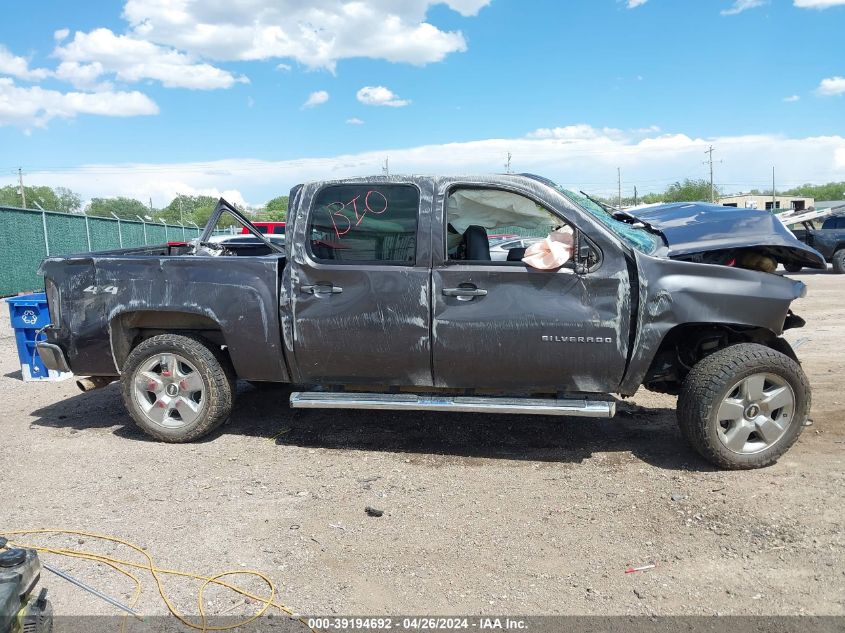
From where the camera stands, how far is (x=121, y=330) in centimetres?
511

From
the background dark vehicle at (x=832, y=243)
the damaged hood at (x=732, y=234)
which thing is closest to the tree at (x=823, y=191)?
the background dark vehicle at (x=832, y=243)

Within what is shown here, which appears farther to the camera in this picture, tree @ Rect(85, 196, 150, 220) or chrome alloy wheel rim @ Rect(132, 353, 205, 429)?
tree @ Rect(85, 196, 150, 220)

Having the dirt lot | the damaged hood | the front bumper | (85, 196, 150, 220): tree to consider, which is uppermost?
(85, 196, 150, 220): tree

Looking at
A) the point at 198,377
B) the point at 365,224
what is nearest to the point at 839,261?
the point at 365,224

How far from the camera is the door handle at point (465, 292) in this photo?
4410 mm

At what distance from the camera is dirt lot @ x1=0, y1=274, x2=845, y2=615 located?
313 centimetres

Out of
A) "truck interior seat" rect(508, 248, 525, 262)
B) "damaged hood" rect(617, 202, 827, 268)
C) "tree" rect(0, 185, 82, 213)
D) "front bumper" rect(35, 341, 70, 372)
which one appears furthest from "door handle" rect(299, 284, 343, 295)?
"tree" rect(0, 185, 82, 213)

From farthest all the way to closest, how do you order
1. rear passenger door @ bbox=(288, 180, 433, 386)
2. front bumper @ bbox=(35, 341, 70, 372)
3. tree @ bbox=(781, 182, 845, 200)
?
tree @ bbox=(781, 182, 845, 200)
front bumper @ bbox=(35, 341, 70, 372)
rear passenger door @ bbox=(288, 180, 433, 386)

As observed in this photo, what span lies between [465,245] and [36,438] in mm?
3786

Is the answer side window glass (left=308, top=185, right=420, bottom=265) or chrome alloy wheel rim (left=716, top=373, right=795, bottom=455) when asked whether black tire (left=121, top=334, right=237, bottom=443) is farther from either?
chrome alloy wheel rim (left=716, top=373, right=795, bottom=455)

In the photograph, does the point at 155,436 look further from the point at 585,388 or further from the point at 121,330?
the point at 585,388

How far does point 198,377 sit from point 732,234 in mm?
4000

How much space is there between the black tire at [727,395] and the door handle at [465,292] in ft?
4.87

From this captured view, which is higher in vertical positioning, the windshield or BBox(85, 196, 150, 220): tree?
BBox(85, 196, 150, 220): tree
